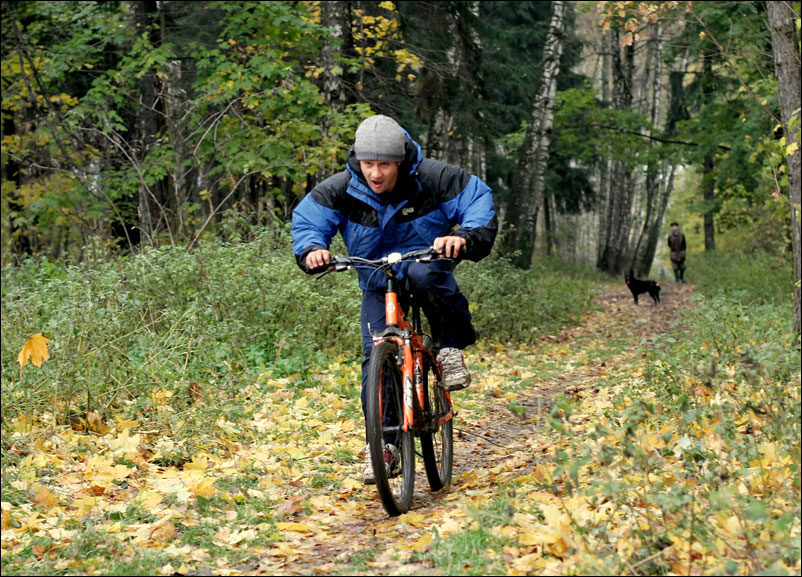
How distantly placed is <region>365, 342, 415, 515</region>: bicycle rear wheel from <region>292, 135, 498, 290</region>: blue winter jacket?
0.56 meters

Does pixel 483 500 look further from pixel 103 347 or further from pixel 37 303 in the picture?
pixel 37 303

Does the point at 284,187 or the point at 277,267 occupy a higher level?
the point at 284,187

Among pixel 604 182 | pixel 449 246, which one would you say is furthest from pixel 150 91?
pixel 604 182

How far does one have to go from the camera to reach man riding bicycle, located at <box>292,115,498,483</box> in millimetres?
4891

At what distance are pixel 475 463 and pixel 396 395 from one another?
1.74 metres

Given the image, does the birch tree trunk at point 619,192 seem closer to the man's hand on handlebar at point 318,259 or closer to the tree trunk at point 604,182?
the tree trunk at point 604,182

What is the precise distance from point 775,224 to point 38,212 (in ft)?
63.0

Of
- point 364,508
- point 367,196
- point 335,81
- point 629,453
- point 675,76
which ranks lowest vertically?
point 364,508

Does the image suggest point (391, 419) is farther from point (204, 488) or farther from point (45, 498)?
point (45, 498)

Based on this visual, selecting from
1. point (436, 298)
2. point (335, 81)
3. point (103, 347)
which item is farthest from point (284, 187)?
point (436, 298)

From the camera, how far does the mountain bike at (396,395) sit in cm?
462

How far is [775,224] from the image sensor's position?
24.6 metres

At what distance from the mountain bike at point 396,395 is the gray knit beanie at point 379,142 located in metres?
0.55

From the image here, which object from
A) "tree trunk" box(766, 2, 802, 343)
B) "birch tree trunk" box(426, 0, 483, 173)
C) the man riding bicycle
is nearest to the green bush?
the man riding bicycle
